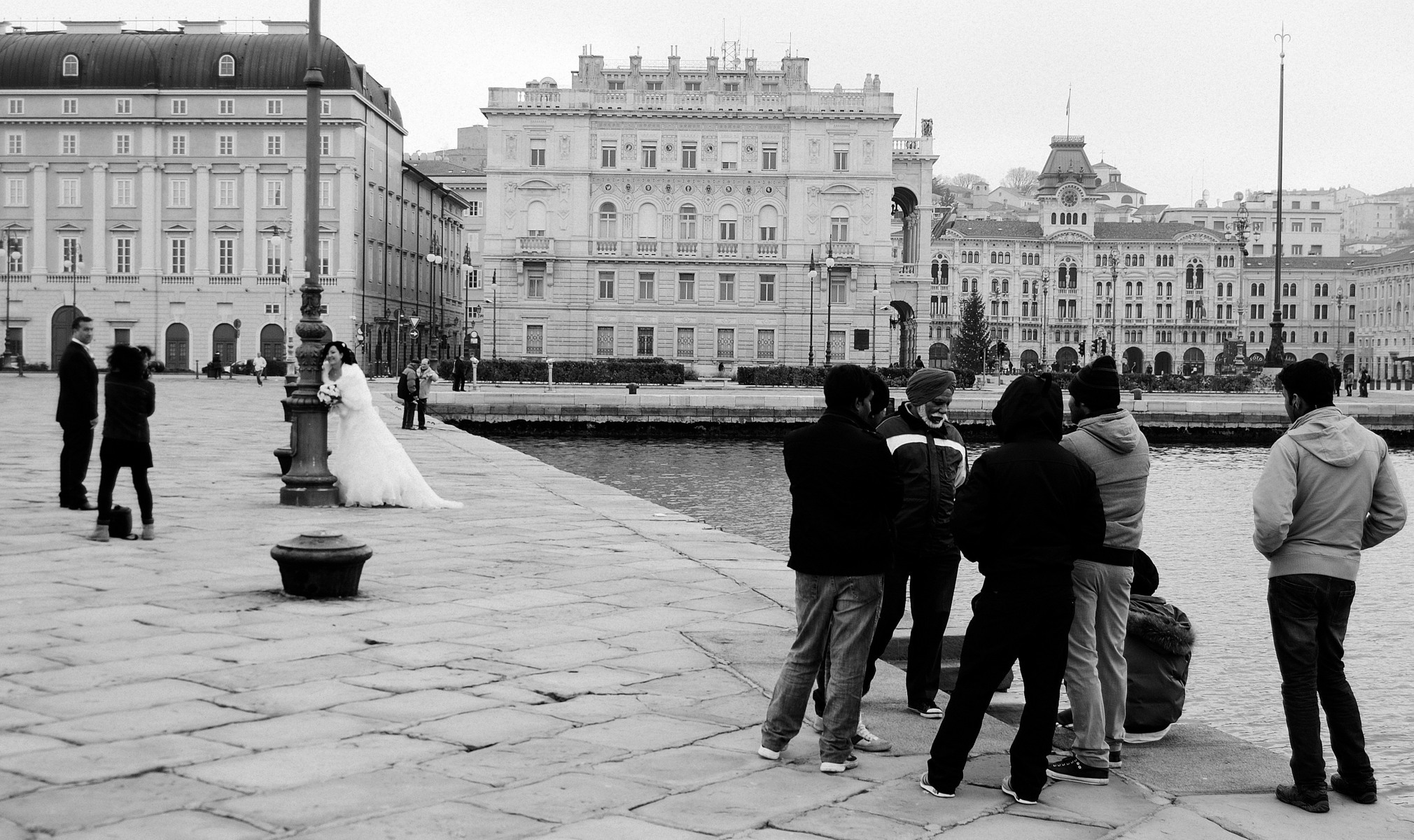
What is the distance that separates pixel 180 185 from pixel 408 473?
64275 millimetres

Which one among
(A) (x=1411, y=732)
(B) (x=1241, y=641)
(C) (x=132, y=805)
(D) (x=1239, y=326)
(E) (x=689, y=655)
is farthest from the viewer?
(D) (x=1239, y=326)

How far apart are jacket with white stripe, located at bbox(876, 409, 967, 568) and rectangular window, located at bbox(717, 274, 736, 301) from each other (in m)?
67.8

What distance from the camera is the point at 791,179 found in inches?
2889

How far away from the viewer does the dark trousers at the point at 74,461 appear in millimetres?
14133

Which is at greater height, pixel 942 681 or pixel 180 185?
pixel 180 185

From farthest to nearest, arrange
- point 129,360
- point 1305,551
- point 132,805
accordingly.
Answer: point 129,360 → point 1305,551 → point 132,805

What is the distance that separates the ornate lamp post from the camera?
14.9 metres

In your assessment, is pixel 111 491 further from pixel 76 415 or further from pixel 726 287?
pixel 726 287

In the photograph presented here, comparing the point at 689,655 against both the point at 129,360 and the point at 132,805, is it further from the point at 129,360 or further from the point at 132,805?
the point at 129,360

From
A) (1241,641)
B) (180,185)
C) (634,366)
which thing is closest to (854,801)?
(1241,641)

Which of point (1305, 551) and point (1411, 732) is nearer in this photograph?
point (1305, 551)

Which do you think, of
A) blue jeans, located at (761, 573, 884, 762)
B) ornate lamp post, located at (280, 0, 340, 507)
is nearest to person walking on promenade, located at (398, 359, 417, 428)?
ornate lamp post, located at (280, 0, 340, 507)

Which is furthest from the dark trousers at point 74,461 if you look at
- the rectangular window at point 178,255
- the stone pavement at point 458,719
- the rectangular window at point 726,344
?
the rectangular window at point 178,255

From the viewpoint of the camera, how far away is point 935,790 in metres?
5.92
